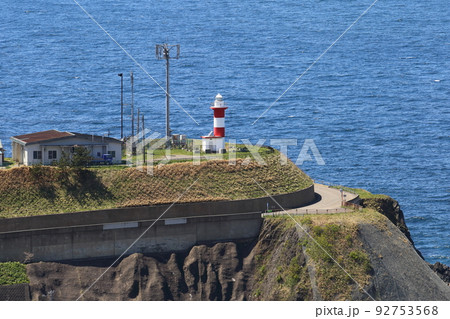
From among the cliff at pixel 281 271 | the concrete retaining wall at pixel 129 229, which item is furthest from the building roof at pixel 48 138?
the cliff at pixel 281 271

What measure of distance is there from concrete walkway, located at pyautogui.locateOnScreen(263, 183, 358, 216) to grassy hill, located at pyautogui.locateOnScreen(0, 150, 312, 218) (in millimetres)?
2559

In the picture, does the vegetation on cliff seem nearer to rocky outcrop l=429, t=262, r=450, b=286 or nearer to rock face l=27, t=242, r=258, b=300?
rock face l=27, t=242, r=258, b=300

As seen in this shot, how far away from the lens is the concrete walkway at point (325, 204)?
98.0 meters

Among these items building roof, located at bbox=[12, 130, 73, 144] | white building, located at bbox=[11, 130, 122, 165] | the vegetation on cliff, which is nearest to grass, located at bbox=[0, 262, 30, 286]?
white building, located at bbox=[11, 130, 122, 165]

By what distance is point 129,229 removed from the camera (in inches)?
3686

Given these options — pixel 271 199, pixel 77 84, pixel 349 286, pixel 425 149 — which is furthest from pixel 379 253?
pixel 77 84

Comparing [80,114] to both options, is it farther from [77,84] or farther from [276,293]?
[276,293]

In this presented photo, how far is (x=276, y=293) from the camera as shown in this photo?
88125mm

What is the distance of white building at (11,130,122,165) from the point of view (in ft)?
326

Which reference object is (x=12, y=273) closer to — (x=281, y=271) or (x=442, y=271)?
(x=281, y=271)

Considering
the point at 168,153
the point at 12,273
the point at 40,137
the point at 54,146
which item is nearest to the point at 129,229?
the point at 12,273

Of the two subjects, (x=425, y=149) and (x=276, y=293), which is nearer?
(x=276, y=293)

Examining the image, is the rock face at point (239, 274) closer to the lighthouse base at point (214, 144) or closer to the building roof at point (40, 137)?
the lighthouse base at point (214, 144)

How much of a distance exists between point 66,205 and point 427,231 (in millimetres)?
49012
